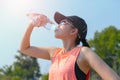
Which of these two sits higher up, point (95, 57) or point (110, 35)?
point (95, 57)

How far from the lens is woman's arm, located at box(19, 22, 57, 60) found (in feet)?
12.4

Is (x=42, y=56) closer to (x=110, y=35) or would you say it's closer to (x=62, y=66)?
(x=62, y=66)

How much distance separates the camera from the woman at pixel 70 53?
3.14 meters

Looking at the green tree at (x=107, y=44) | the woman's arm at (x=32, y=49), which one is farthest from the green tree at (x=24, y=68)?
the woman's arm at (x=32, y=49)

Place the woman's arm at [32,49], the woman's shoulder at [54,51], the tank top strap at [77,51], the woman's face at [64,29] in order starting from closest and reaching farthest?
1. the tank top strap at [77,51]
2. the woman's face at [64,29]
3. the woman's shoulder at [54,51]
4. the woman's arm at [32,49]

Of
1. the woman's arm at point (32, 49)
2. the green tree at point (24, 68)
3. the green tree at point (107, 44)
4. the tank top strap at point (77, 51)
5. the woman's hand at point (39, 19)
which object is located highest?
the woman's hand at point (39, 19)

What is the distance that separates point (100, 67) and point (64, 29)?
1.87ft

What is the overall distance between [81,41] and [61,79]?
1.46 ft

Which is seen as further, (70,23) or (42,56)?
(42,56)

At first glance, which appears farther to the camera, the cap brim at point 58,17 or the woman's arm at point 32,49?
the woman's arm at point 32,49

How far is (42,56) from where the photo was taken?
12.6 ft

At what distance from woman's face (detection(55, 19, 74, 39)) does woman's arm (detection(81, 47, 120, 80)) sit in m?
0.33

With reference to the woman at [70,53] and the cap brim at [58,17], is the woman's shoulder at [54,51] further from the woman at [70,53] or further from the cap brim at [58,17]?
the cap brim at [58,17]

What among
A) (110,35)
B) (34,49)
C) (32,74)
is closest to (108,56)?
(110,35)
